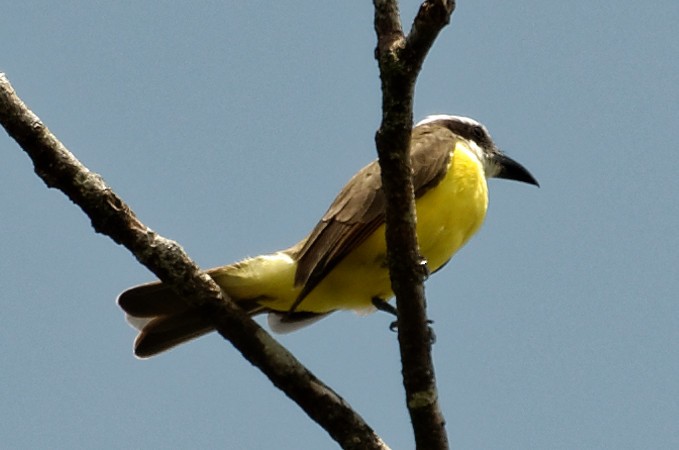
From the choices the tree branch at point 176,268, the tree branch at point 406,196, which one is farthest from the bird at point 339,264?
the tree branch at point 406,196

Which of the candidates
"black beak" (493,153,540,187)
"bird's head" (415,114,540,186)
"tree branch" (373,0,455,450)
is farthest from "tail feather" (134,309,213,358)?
"black beak" (493,153,540,187)

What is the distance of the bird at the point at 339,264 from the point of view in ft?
18.9

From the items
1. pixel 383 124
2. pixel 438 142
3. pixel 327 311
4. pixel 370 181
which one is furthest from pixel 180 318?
pixel 383 124

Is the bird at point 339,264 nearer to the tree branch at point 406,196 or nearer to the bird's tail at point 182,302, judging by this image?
the bird's tail at point 182,302

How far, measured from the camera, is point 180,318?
588 centimetres

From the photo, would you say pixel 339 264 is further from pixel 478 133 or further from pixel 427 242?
pixel 478 133

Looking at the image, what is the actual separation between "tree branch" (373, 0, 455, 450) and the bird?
1.15m

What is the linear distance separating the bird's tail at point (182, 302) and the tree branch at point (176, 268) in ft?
3.12

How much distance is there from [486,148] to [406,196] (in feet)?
11.0

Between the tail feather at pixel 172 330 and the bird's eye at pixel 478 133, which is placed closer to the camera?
the tail feather at pixel 172 330

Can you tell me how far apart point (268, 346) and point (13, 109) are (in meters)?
1.53

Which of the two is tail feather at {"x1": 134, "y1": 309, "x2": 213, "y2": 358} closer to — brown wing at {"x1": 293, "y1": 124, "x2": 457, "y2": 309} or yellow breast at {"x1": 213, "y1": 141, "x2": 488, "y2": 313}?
yellow breast at {"x1": 213, "y1": 141, "x2": 488, "y2": 313}

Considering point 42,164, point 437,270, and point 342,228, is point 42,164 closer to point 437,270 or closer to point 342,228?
point 342,228

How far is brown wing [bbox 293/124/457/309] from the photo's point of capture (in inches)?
223
